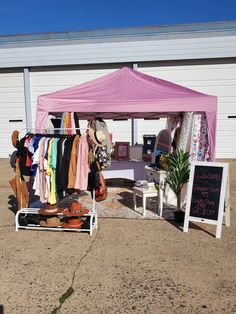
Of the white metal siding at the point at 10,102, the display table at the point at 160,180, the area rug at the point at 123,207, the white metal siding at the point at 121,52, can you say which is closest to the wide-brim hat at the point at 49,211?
the area rug at the point at 123,207

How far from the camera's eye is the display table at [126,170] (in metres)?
7.45

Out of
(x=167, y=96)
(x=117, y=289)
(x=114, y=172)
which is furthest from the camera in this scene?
(x=114, y=172)

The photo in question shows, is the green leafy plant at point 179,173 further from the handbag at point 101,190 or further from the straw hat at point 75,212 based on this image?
the straw hat at point 75,212

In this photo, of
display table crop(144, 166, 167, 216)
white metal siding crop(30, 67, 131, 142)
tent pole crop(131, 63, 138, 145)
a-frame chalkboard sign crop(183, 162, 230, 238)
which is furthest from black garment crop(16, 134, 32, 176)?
white metal siding crop(30, 67, 131, 142)

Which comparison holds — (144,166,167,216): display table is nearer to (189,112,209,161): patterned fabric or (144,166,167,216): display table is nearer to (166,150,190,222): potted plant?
(166,150,190,222): potted plant

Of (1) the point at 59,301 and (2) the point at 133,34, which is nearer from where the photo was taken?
(1) the point at 59,301

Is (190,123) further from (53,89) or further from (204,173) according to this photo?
(53,89)

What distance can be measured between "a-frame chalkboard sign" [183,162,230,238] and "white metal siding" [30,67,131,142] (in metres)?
7.53

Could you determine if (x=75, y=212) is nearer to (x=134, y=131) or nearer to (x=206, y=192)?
(x=206, y=192)

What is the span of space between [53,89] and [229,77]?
20.6ft

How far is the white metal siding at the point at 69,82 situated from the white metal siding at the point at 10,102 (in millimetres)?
478

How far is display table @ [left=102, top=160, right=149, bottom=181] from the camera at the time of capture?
7.45 metres

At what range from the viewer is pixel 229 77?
1145 centimetres

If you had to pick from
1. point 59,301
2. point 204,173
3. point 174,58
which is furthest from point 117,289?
point 174,58
